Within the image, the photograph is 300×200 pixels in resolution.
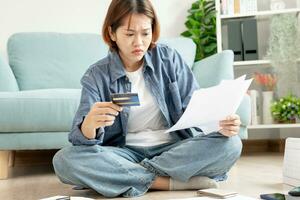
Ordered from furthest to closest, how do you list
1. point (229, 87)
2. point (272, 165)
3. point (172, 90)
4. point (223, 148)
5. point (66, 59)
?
point (66, 59) → point (272, 165) → point (172, 90) → point (223, 148) → point (229, 87)

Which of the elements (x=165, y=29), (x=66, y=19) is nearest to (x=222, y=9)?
(x=165, y=29)

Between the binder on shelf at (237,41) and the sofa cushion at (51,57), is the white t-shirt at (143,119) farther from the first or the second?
the binder on shelf at (237,41)

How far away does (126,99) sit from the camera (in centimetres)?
121

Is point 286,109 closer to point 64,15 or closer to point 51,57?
point 51,57

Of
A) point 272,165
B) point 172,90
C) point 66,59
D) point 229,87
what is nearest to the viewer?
point 229,87

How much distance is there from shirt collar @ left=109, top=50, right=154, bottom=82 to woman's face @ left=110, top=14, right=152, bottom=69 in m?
0.06

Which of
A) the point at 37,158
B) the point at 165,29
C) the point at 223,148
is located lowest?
the point at 37,158

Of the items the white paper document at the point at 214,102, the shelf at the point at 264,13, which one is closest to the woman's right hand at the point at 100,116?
the white paper document at the point at 214,102

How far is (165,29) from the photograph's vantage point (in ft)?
10.3

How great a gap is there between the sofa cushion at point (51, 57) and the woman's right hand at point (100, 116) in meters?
1.34

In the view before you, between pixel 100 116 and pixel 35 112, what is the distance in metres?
0.79

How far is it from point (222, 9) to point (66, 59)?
3.63ft

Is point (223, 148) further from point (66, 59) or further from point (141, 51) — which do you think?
point (66, 59)

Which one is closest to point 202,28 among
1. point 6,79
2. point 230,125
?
point 6,79
